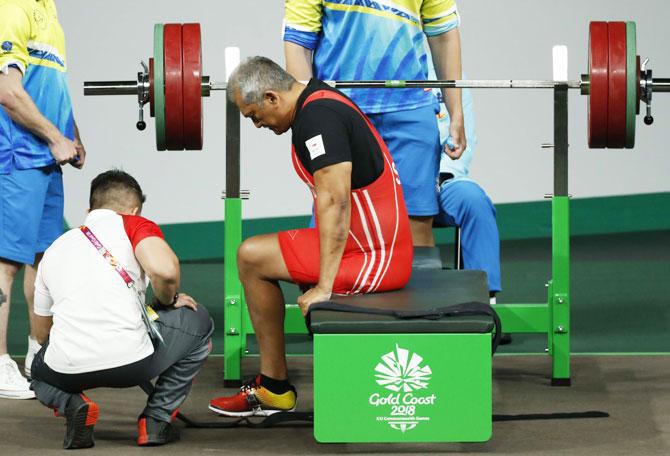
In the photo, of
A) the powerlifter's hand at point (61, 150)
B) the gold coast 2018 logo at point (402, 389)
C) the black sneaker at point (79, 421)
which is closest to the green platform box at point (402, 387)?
the gold coast 2018 logo at point (402, 389)

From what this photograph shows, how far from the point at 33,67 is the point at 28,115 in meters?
0.18

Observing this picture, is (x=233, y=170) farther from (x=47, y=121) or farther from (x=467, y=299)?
(x=467, y=299)

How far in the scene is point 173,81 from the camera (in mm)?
4145

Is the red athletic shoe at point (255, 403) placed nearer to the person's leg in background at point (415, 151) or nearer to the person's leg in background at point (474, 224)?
the person's leg in background at point (415, 151)

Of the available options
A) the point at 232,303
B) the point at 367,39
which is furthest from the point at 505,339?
the point at 367,39

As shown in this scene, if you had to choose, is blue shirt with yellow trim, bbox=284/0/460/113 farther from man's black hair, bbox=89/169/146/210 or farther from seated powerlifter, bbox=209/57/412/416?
man's black hair, bbox=89/169/146/210

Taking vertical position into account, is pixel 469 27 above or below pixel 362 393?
above

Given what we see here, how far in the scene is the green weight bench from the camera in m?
3.38

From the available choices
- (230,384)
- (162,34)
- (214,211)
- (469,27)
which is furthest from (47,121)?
(469,27)

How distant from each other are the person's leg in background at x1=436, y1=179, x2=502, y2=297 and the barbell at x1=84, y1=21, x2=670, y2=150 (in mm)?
831

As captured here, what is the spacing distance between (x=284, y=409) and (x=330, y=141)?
902 mm

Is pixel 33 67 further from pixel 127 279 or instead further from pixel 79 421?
pixel 79 421

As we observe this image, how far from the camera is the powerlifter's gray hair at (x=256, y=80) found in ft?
11.8

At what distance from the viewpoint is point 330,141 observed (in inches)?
138
